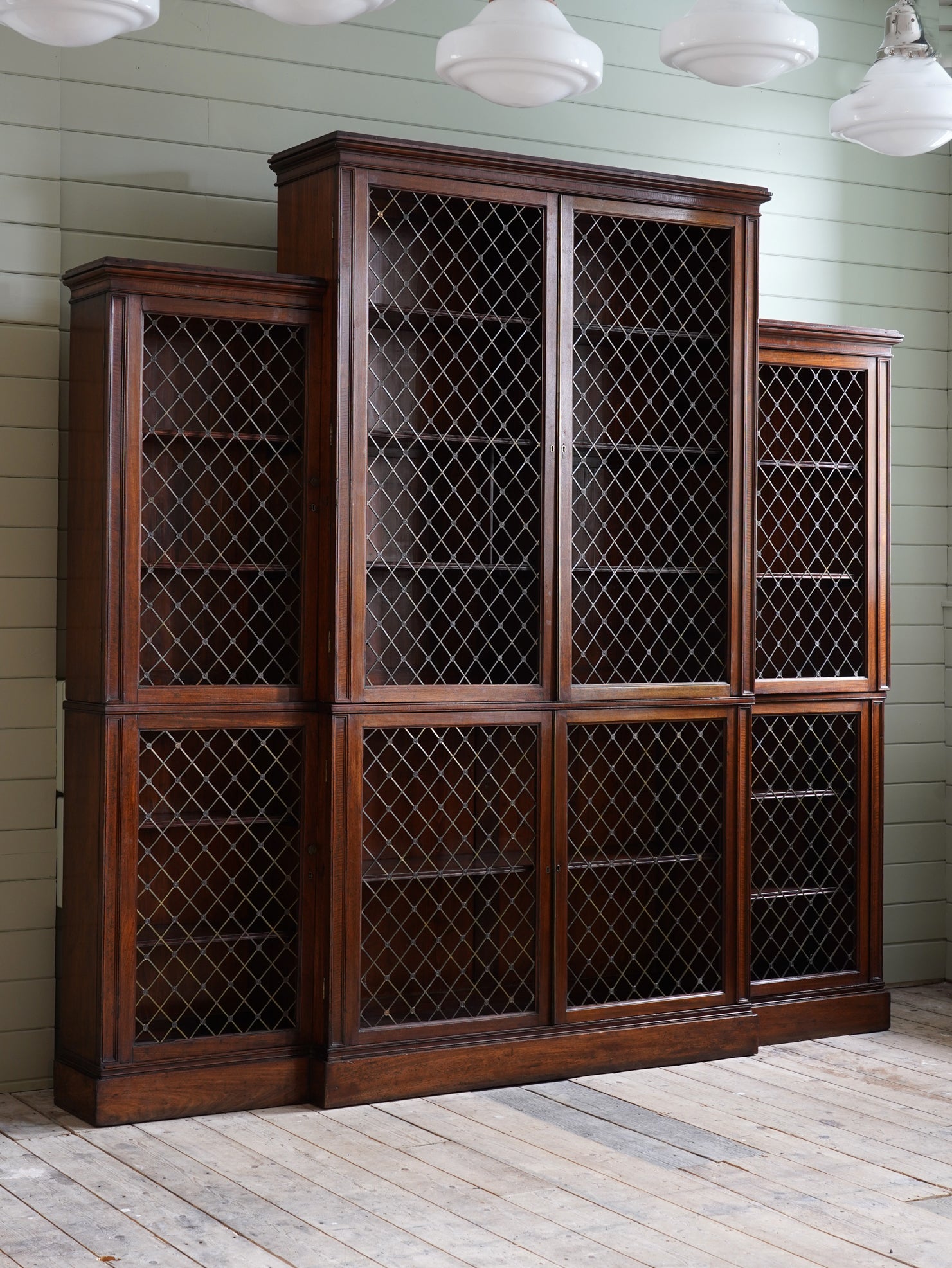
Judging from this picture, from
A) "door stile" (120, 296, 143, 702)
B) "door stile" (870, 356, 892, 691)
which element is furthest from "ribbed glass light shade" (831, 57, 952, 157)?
"door stile" (870, 356, 892, 691)

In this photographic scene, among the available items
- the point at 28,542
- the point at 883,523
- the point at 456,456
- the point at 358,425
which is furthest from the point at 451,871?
the point at 883,523

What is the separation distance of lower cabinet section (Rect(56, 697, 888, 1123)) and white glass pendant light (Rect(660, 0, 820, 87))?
6.73ft

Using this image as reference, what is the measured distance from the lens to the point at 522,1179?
3.76m

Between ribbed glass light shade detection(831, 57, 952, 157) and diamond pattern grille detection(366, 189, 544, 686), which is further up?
ribbed glass light shade detection(831, 57, 952, 157)

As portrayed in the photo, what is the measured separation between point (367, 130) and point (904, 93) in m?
2.22

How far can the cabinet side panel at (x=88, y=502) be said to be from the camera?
13.9 ft

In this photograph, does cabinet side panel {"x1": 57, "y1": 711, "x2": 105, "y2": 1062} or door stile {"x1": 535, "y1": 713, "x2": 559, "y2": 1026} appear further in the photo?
door stile {"x1": 535, "y1": 713, "x2": 559, "y2": 1026}

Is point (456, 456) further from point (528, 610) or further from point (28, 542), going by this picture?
point (28, 542)

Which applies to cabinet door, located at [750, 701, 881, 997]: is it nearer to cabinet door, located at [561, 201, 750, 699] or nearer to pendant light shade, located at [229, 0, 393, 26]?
cabinet door, located at [561, 201, 750, 699]

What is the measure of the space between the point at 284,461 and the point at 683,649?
1.38m

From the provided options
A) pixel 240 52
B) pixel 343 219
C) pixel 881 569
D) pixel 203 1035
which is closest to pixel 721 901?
pixel 881 569

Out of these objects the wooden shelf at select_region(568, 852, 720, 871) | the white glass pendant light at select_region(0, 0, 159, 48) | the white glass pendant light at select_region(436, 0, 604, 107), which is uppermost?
the white glass pendant light at select_region(436, 0, 604, 107)

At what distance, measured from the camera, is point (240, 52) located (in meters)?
4.83

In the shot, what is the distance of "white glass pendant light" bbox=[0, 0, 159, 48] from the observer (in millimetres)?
2686
